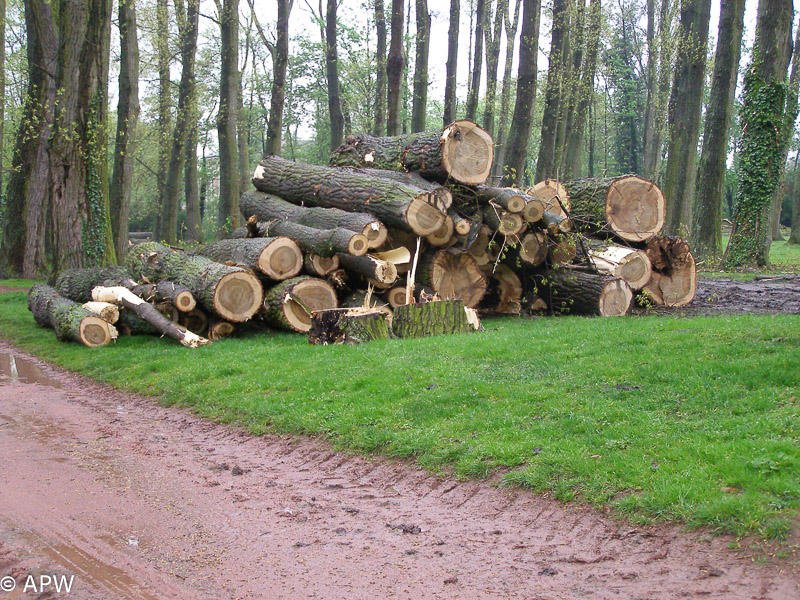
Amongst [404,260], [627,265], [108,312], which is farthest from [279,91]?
[627,265]

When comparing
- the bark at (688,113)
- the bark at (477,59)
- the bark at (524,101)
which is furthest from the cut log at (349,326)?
the bark at (477,59)

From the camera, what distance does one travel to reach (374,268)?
11359 mm

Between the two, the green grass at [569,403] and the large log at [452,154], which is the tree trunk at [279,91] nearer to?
the large log at [452,154]

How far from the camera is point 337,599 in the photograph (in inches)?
158

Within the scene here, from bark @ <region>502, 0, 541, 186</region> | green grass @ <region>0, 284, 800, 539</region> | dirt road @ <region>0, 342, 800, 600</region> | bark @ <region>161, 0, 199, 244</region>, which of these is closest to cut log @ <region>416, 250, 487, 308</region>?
green grass @ <region>0, 284, 800, 539</region>

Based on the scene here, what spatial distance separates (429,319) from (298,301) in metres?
2.39

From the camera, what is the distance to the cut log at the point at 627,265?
12656mm

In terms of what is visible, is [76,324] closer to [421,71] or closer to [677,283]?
[677,283]

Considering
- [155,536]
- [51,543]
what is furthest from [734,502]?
[51,543]

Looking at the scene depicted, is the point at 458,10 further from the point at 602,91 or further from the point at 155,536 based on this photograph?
the point at 155,536

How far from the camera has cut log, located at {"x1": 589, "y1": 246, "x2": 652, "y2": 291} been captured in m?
12.7

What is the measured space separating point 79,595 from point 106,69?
1559 cm

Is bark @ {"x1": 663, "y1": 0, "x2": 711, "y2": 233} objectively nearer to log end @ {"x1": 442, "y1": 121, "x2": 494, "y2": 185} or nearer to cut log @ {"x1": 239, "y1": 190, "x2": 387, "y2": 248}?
log end @ {"x1": 442, "y1": 121, "x2": 494, "y2": 185}

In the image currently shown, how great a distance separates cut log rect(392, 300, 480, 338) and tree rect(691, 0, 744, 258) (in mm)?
10840
